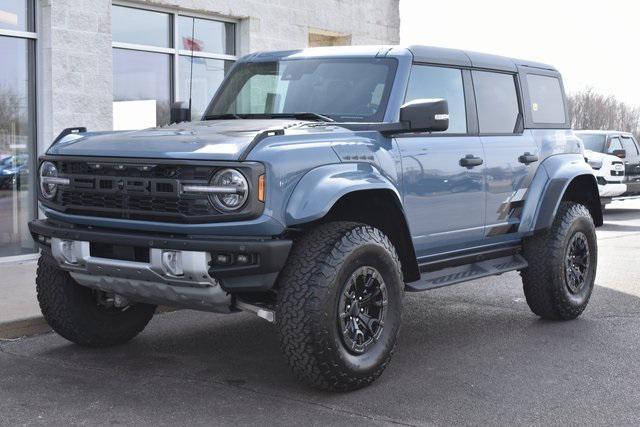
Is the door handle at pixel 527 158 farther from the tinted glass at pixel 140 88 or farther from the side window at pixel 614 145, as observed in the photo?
the side window at pixel 614 145

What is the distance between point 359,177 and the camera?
17.2ft

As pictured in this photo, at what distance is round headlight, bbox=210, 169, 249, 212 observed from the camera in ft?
15.7

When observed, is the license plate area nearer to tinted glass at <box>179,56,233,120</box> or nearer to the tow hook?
the tow hook

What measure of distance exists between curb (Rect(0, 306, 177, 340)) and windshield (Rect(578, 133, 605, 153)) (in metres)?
15.0

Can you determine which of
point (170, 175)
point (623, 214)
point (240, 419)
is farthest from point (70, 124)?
point (623, 214)

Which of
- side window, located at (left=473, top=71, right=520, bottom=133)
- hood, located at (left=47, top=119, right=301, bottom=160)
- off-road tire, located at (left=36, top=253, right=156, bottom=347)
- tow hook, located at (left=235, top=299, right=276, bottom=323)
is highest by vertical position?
side window, located at (left=473, top=71, right=520, bottom=133)

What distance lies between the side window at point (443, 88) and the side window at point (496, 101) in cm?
22

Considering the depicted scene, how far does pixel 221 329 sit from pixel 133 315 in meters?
0.87

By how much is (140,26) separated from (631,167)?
40.9ft

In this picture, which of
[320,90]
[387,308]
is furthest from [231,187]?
[320,90]

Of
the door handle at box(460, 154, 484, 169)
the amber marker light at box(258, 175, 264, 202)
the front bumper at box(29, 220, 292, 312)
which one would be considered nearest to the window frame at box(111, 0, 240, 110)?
the door handle at box(460, 154, 484, 169)

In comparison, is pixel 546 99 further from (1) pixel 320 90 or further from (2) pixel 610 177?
(2) pixel 610 177

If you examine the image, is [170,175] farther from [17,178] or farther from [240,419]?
[17,178]

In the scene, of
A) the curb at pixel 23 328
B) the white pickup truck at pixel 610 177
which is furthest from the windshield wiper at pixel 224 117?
the white pickup truck at pixel 610 177
